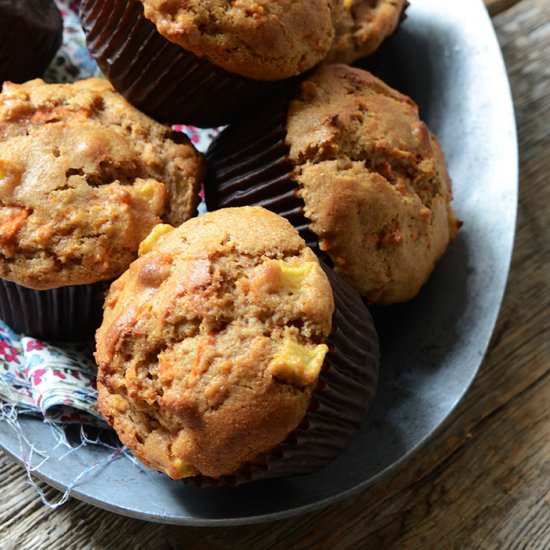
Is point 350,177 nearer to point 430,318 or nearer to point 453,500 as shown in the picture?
point 430,318

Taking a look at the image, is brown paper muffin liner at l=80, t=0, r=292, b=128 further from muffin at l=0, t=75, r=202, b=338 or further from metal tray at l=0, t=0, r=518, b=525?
metal tray at l=0, t=0, r=518, b=525

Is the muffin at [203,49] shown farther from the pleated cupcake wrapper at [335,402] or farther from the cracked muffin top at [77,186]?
the pleated cupcake wrapper at [335,402]

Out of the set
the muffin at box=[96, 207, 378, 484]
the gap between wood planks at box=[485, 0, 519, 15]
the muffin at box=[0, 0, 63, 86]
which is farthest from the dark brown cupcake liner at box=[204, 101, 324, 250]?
the gap between wood planks at box=[485, 0, 519, 15]

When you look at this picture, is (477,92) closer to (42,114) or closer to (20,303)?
(42,114)

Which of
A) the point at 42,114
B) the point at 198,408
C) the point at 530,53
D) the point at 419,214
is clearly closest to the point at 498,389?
the point at 419,214

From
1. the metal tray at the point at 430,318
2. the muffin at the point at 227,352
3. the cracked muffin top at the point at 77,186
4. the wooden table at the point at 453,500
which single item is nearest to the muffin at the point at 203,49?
the cracked muffin top at the point at 77,186
